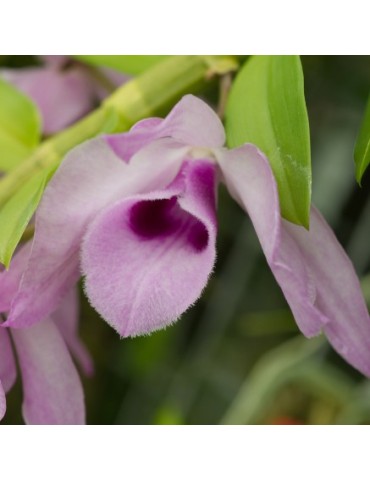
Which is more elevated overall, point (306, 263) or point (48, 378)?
point (306, 263)

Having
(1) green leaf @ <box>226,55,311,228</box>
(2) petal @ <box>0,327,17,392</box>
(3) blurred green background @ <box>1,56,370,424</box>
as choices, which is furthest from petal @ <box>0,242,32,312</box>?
(3) blurred green background @ <box>1,56,370,424</box>

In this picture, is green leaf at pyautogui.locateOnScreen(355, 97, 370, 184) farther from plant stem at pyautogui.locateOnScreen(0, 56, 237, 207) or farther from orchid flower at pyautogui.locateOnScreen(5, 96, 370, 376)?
plant stem at pyautogui.locateOnScreen(0, 56, 237, 207)

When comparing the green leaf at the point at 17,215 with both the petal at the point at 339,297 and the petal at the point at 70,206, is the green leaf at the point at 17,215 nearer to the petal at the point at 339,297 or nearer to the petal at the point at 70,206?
the petal at the point at 70,206

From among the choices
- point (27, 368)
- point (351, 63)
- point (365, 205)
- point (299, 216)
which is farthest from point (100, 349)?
point (299, 216)

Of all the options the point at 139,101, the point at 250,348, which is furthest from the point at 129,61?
the point at 250,348

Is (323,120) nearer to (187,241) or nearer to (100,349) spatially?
(100,349)

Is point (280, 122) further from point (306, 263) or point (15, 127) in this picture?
point (15, 127)

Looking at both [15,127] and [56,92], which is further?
[56,92]
